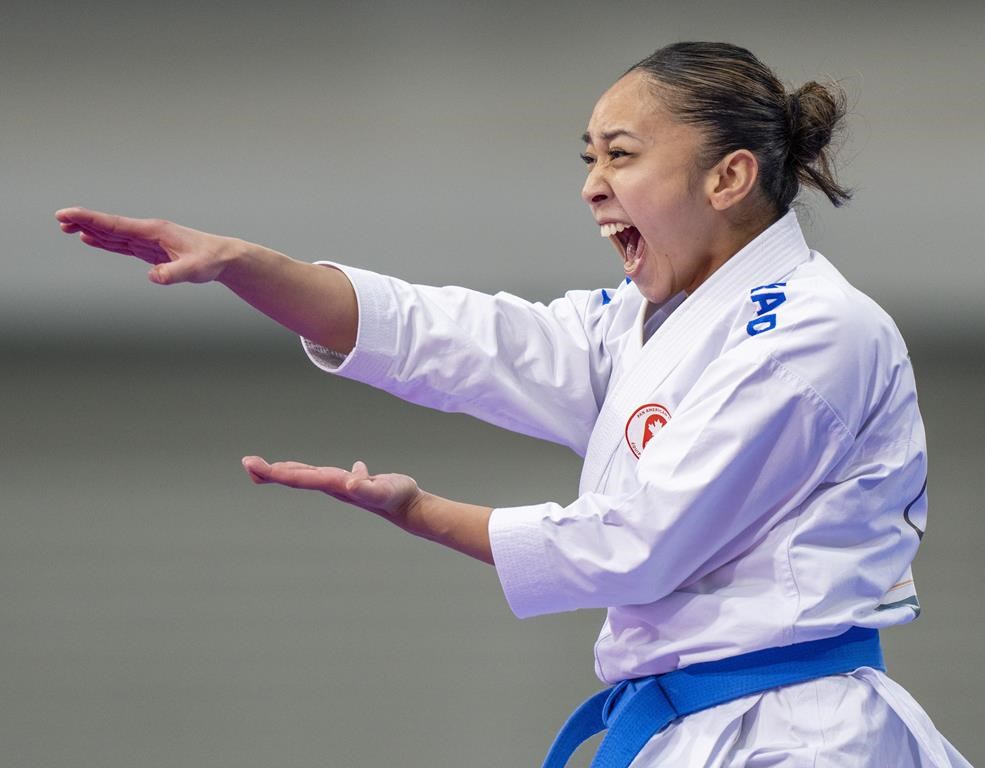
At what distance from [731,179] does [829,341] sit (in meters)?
0.35

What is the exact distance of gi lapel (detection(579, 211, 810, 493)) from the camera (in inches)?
70.1

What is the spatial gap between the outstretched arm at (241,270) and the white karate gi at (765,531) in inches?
19.0

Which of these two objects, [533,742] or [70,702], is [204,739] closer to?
[70,702]

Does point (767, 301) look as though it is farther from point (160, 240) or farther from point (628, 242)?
point (160, 240)

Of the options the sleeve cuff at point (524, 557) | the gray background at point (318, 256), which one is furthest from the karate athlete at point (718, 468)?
the gray background at point (318, 256)

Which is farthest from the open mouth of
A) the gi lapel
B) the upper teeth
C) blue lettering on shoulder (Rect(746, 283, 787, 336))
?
blue lettering on shoulder (Rect(746, 283, 787, 336))

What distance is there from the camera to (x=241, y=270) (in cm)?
177

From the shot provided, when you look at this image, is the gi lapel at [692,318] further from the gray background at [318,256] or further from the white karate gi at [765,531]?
the gray background at [318,256]

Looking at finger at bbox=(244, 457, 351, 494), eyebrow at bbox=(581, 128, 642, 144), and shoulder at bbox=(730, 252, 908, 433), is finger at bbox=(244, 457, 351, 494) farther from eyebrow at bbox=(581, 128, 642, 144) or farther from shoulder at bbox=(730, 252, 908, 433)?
eyebrow at bbox=(581, 128, 642, 144)

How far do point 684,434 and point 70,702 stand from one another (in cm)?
244

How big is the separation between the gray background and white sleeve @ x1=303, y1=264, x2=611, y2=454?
5.96ft

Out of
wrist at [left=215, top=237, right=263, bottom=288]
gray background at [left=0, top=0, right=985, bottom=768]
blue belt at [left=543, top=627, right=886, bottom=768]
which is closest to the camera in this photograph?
blue belt at [left=543, top=627, right=886, bottom=768]

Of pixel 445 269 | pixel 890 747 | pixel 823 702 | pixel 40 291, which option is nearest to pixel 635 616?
pixel 823 702

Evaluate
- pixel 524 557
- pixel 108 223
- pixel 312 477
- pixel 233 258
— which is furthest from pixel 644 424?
pixel 108 223
